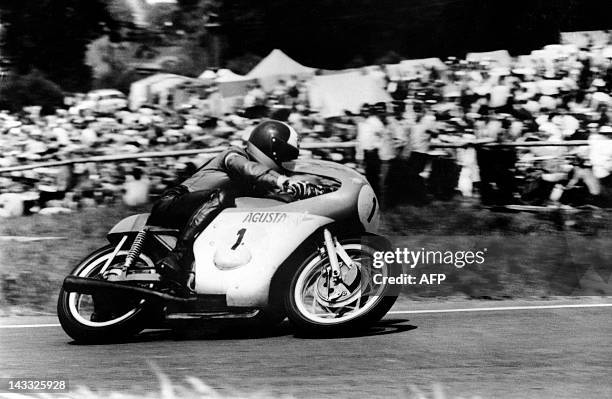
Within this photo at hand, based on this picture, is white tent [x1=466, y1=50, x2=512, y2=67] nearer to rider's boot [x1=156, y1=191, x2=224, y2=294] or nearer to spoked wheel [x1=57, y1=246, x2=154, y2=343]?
rider's boot [x1=156, y1=191, x2=224, y2=294]

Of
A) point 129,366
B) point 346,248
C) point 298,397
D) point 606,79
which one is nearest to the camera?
point 298,397

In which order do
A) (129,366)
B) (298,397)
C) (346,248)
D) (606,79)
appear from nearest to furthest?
(298,397), (129,366), (346,248), (606,79)

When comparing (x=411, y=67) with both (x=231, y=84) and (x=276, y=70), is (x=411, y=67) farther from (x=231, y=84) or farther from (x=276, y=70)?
(x=231, y=84)

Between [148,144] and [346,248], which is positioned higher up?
[148,144]

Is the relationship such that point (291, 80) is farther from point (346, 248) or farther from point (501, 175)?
point (501, 175)

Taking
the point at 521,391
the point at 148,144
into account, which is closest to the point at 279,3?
the point at 148,144

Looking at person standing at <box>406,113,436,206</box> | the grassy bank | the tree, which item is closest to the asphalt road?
the grassy bank

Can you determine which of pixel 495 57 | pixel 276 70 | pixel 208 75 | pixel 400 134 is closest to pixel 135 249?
pixel 208 75

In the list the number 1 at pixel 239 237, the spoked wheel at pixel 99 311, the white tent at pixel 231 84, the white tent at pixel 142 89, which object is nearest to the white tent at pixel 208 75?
the white tent at pixel 231 84
